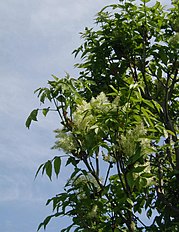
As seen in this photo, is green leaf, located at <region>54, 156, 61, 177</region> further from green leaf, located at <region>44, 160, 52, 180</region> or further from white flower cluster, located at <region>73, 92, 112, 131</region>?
white flower cluster, located at <region>73, 92, 112, 131</region>

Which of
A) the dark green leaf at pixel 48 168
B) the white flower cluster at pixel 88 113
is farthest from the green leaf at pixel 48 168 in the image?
the white flower cluster at pixel 88 113

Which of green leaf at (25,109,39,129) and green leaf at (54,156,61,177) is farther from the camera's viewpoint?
green leaf at (25,109,39,129)

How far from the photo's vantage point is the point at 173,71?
188 inches

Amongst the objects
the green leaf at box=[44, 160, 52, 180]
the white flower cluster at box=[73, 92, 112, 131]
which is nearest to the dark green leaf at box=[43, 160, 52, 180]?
the green leaf at box=[44, 160, 52, 180]

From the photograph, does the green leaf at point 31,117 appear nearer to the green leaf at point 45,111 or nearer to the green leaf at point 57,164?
the green leaf at point 45,111

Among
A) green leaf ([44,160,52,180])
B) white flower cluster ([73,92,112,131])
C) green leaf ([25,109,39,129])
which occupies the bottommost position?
green leaf ([44,160,52,180])

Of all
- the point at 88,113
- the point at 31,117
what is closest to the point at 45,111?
the point at 31,117

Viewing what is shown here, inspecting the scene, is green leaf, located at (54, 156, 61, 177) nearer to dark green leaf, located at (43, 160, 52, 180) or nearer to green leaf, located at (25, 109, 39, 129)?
dark green leaf, located at (43, 160, 52, 180)

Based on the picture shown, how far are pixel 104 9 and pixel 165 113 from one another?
1.13m

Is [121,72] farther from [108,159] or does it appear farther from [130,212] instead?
[130,212]

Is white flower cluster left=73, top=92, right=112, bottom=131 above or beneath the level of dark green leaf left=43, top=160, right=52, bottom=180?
above

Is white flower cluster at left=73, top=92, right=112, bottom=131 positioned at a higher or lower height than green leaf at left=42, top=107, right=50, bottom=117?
lower

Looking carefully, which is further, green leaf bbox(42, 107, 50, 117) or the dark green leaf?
green leaf bbox(42, 107, 50, 117)

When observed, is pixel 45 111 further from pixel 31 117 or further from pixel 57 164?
pixel 57 164
